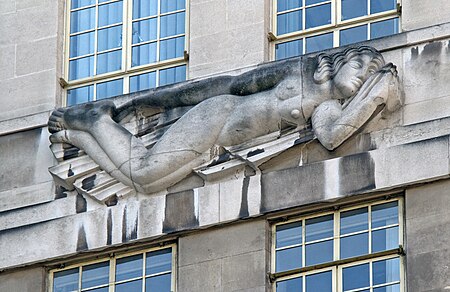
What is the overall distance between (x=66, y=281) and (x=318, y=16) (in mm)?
4616

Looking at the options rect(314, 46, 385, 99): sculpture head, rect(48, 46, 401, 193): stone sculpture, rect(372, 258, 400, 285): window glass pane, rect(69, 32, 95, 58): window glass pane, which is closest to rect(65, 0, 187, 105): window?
rect(69, 32, 95, 58): window glass pane

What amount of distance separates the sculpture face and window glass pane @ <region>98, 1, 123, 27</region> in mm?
3867

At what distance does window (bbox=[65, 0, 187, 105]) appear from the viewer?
35844mm

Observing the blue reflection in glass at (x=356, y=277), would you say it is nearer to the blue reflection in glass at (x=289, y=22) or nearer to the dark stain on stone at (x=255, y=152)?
the dark stain on stone at (x=255, y=152)

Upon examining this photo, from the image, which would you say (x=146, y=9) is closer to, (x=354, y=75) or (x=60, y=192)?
(x=60, y=192)

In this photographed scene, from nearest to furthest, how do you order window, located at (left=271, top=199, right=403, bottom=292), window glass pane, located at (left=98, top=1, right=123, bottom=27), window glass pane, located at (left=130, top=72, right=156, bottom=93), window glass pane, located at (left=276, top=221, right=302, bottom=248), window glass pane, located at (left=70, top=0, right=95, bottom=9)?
window, located at (left=271, top=199, right=403, bottom=292) → window glass pane, located at (left=276, top=221, right=302, bottom=248) → window glass pane, located at (left=130, top=72, right=156, bottom=93) → window glass pane, located at (left=98, top=1, right=123, bottom=27) → window glass pane, located at (left=70, top=0, right=95, bottom=9)

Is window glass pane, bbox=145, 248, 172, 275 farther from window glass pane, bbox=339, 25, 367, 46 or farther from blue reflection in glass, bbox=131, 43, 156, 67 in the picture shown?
window glass pane, bbox=339, 25, 367, 46

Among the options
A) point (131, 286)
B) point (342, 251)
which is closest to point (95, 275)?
point (131, 286)

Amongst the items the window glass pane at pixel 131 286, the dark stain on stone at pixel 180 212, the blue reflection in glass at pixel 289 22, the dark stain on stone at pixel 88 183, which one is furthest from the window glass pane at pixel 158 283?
the blue reflection in glass at pixel 289 22

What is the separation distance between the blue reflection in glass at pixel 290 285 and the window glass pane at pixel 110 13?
16.1 feet

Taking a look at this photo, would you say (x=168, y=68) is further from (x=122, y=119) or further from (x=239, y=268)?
(x=239, y=268)

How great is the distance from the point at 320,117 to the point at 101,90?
3659 mm

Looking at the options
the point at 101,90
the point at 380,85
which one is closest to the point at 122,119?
the point at 101,90

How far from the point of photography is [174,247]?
112ft
